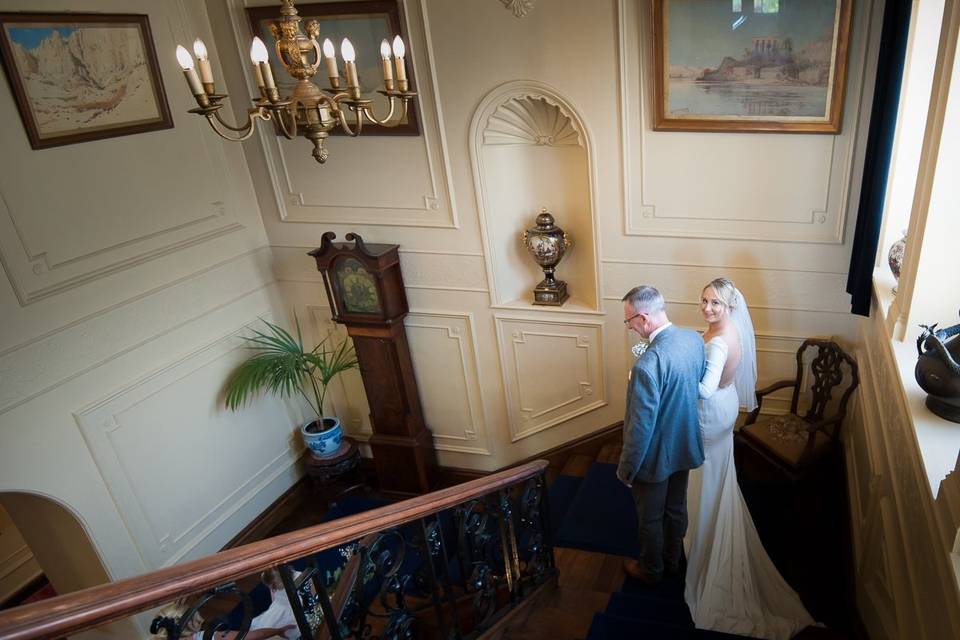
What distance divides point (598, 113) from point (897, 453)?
2.29 metres

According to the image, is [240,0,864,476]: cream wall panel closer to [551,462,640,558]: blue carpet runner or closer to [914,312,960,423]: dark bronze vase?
[551,462,640,558]: blue carpet runner

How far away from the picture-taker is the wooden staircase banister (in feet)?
3.33

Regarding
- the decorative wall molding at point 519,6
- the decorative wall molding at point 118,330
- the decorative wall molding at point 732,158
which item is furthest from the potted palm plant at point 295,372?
the decorative wall molding at point 519,6

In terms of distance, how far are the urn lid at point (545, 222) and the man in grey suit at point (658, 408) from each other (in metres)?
1.68

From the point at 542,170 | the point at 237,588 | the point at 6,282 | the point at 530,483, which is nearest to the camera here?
the point at 237,588

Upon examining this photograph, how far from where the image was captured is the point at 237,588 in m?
1.35

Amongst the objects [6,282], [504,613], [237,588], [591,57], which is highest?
[591,57]

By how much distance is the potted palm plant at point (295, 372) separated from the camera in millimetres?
4551

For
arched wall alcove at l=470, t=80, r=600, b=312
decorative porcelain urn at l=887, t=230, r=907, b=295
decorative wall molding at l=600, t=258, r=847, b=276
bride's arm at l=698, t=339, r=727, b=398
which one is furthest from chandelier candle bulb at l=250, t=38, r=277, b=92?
decorative porcelain urn at l=887, t=230, r=907, b=295

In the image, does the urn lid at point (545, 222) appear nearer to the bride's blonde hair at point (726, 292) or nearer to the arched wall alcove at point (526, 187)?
the arched wall alcove at point (526, 187)

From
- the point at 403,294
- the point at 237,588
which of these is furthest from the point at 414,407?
the point at 237,588

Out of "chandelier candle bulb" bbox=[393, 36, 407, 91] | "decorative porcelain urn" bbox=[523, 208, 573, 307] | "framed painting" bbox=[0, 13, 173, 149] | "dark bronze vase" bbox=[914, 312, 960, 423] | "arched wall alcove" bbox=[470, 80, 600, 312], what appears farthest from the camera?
"decorative porcelain urn" bbox=[523, 208, 573, 307]

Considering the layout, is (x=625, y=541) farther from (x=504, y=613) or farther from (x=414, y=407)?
(x=414, y=407)

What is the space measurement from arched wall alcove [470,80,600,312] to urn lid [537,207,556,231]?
0.14 meters
